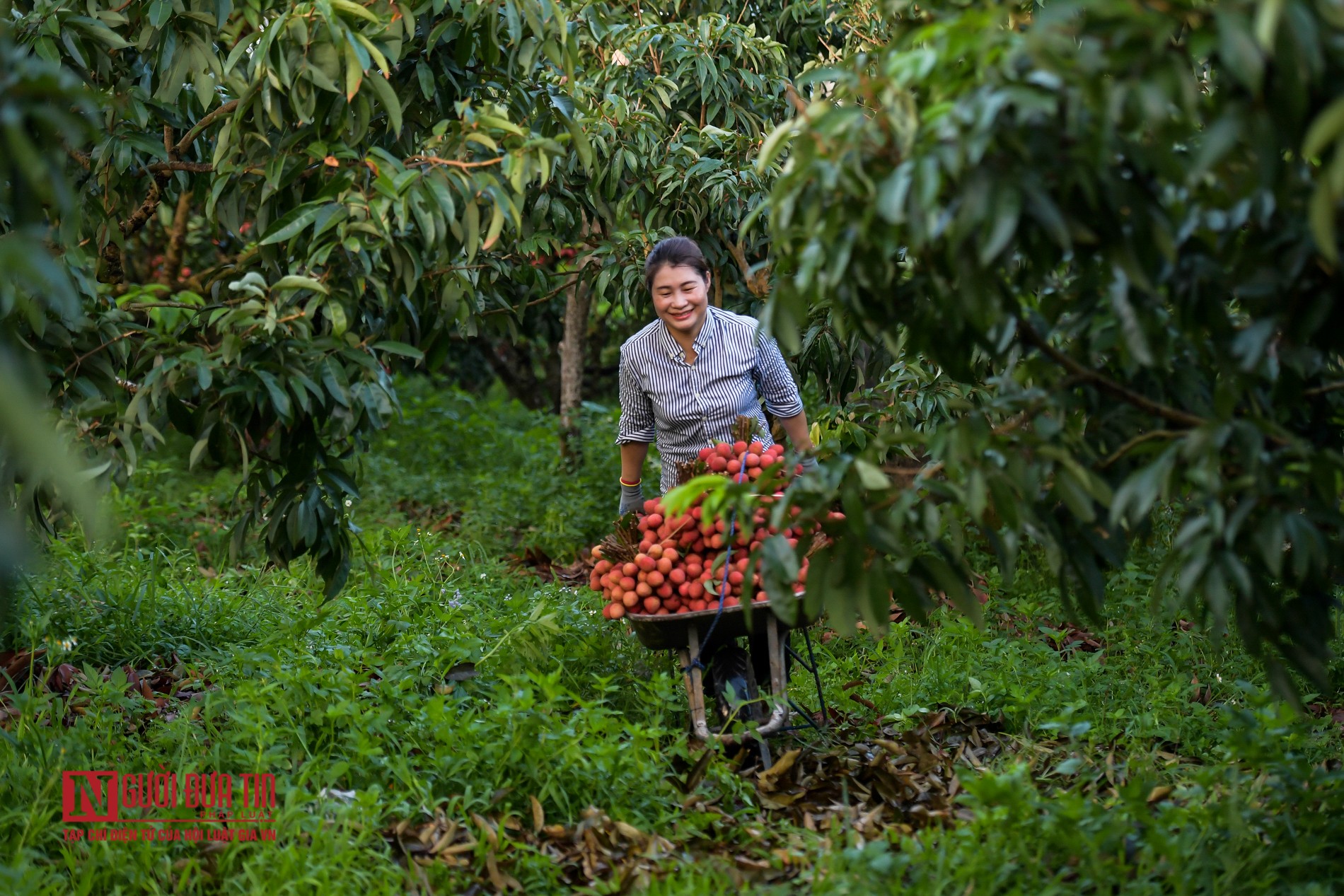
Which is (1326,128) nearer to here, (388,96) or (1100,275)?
(1100,275)

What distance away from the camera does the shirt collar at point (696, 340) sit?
4141 millimetres

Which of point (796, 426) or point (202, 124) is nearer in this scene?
point (202, 124)

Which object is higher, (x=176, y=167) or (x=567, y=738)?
(x=176, y=167)

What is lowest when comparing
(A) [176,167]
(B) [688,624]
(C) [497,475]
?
(C) [497,475]

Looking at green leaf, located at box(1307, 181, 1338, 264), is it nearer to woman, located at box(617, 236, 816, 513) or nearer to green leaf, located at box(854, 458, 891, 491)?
green leaf, located at box(854, 458, 891, 491)

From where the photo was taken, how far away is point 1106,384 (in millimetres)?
2518

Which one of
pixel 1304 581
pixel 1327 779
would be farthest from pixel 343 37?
pixel 1327 779

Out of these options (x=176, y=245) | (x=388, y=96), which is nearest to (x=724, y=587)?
(x=388, y=96)

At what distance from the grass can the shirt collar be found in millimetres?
1037

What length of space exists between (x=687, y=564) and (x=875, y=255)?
4.91 ft

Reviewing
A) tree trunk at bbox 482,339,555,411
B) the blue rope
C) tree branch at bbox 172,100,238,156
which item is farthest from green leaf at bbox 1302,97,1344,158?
tree trunk at bbox 482,339,555,411

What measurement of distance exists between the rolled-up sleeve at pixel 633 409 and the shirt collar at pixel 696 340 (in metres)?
0.18

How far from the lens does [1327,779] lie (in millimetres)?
2951

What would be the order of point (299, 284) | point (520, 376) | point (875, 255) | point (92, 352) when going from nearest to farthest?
point (875, 255) → point (299, 284) → point (92, 352) → point (520, 376)
